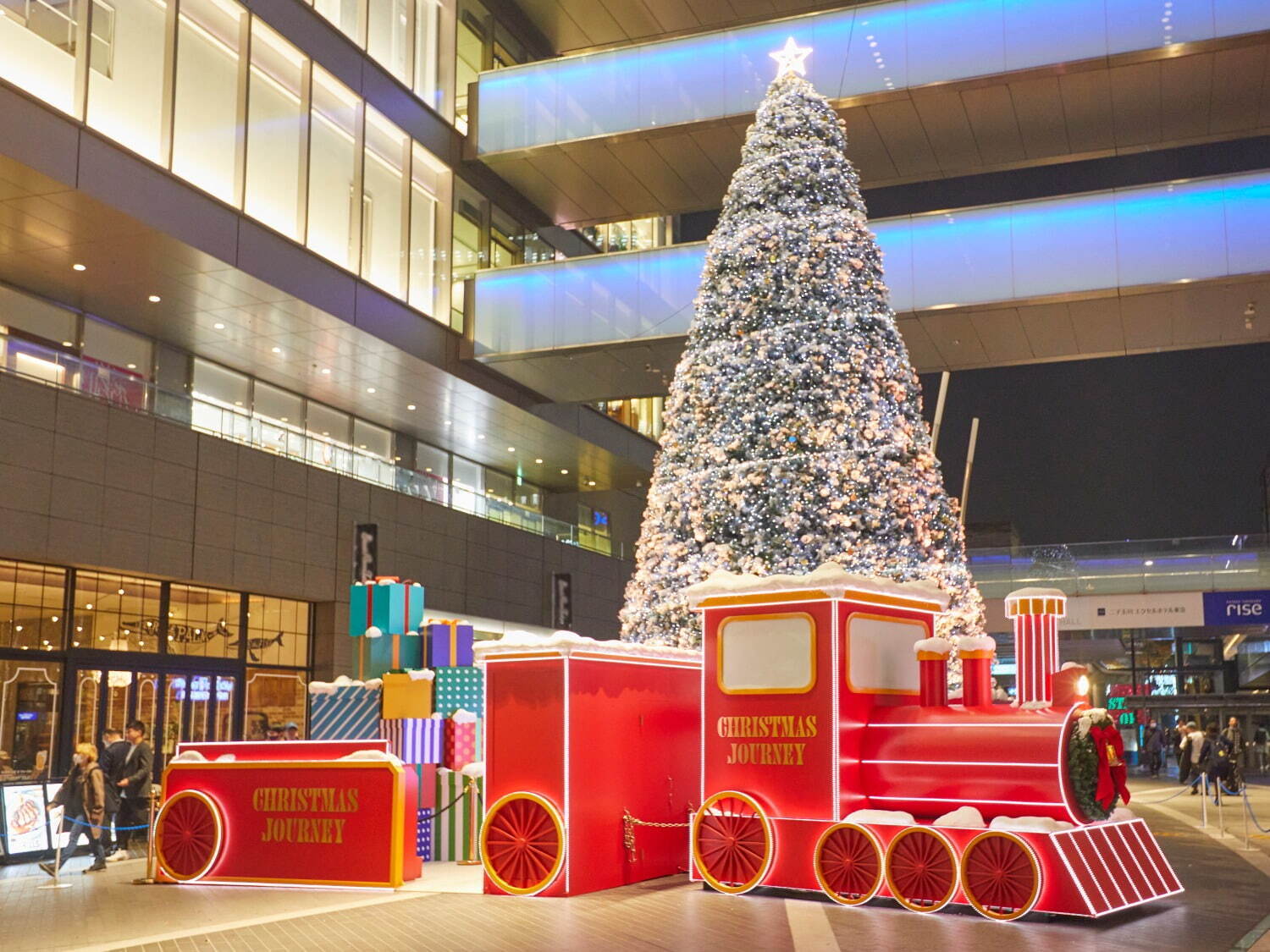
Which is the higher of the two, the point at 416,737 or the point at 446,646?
the point at 446,646

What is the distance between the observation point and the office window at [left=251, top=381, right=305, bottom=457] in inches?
868

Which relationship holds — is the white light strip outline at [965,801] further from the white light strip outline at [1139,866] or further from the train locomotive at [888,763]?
the white light strip outline at [1139,866]

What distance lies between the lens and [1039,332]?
76.3ft

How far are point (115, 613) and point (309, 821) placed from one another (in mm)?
8471

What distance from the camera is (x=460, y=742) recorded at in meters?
15.1

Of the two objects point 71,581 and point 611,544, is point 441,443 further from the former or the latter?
point 71,581

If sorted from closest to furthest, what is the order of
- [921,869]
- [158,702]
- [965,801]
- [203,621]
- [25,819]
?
[921,869] → [965,801] → [25,819] → [158,702] → [203,621]

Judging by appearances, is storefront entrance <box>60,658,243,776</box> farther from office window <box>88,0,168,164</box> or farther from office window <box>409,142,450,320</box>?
office window <box>409,142,450,320</box>

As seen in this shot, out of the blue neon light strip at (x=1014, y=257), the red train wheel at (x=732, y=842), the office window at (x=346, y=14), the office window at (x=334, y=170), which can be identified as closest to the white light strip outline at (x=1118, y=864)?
the red train wheel at (x=732, y=842)

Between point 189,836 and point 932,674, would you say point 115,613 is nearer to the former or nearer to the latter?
point 189,836

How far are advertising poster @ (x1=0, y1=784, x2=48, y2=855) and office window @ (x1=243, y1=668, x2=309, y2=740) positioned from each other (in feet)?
23.3

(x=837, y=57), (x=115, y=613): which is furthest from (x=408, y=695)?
(x=837, y=57)

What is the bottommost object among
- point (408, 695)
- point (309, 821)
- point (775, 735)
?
point (309, 821)

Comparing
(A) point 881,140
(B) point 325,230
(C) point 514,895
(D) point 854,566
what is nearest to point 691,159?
(A) point 881,140
